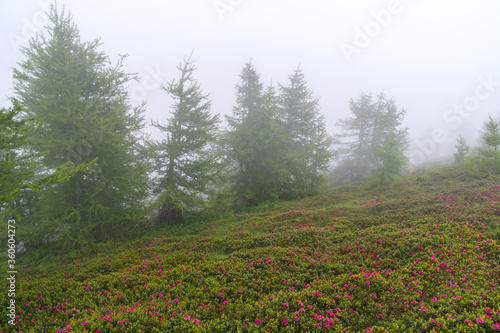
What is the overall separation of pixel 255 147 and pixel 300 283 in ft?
42.4

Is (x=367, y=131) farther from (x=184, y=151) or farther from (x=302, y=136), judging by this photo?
(x=184, y=151)

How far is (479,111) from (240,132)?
128 metres

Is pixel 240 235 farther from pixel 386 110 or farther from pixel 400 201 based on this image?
pixel 386 110

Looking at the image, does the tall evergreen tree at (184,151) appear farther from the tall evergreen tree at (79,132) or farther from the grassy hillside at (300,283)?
→ the grassy hillside at (300,283)

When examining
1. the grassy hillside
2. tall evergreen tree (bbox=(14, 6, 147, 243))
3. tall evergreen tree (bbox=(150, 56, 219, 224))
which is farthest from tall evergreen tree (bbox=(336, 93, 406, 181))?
tall evergreen tree (bbox=(14, 6, 147, 243))

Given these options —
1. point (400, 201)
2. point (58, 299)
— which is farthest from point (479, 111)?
point (58, 299)

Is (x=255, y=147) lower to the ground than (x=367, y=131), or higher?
lower

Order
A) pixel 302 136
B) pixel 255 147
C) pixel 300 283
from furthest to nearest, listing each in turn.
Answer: pixel 302 136 < pixel 255 147 < pixel 300 283

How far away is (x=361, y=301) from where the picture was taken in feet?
15.2

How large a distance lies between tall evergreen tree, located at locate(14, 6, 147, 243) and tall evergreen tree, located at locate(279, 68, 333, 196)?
13.1 metres

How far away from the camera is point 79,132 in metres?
10.3

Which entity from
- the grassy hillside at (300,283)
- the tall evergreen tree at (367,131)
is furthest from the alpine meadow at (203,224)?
the tall evergreen tree at (367,131)

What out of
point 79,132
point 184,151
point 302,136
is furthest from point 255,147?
point 79,132

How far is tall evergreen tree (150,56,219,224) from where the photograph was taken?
13508mm
